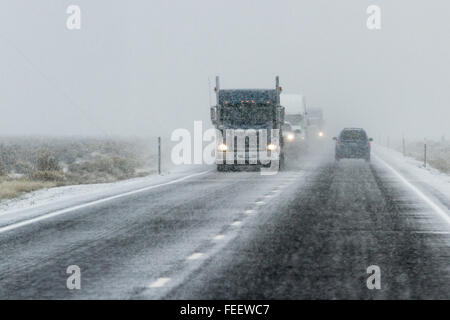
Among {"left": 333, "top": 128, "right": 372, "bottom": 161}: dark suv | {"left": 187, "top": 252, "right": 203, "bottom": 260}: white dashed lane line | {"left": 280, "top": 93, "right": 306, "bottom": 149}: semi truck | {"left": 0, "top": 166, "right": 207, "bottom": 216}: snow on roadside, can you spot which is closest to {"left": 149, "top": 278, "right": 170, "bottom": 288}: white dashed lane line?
{"left": 187, "top": 252, "right": 203, "bottom": 260}: white dashed lane line

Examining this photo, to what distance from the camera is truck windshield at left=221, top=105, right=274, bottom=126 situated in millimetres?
30172

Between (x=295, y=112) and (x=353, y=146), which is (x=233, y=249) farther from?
(x=295, y=112)

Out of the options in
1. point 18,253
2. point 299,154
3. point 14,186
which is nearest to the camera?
point 18,253

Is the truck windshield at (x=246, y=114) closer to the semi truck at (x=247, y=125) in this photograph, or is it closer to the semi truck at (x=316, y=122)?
the semi truck at (x=247, y=125)

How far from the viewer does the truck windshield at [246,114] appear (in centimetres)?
3017

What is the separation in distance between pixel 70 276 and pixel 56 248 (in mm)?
2192

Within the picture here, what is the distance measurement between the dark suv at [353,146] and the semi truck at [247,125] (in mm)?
9558

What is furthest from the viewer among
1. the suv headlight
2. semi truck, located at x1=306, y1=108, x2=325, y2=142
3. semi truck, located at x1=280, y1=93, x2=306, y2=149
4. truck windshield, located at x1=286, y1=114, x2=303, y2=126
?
semi truck, located at x1=306, y1=108, x2=325, y2=142

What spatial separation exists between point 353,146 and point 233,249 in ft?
97.5

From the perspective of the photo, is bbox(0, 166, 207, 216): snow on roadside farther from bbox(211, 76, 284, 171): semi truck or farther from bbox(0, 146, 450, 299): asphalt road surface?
bbox(211, 76, 284, 171): semi truck

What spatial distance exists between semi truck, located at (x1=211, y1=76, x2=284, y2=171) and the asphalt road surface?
1137 centimetres
